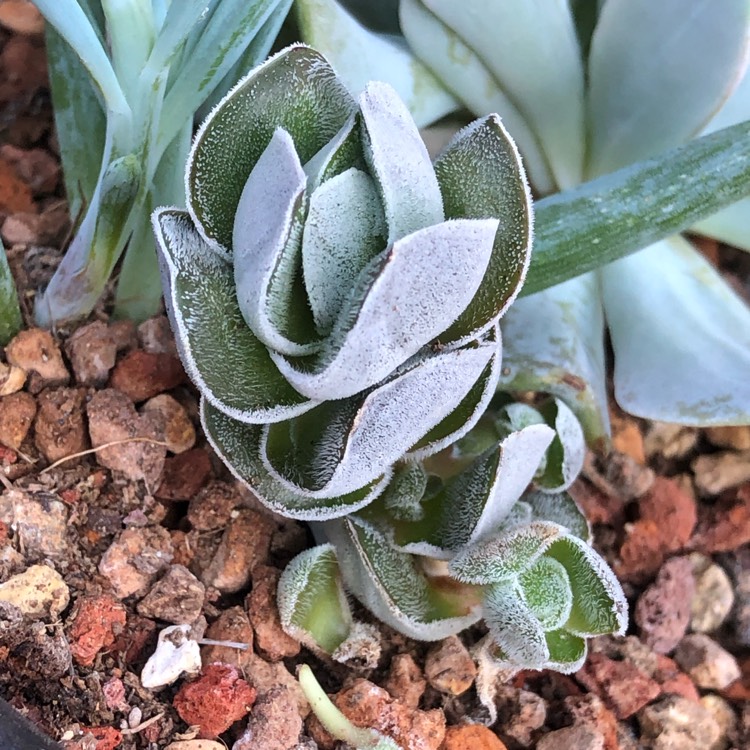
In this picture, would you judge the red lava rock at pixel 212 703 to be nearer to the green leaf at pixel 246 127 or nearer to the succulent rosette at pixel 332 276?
the succulent rosette at pixel 332 276

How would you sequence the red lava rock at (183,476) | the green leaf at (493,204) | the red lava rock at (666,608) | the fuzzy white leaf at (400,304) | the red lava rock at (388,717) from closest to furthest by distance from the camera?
1. the fuzzy white leaf at (400,304)
2. the green leaf at (493,204)
3. the red lava rock at (388,717)
4. the red lava rock at (183,476)
5. the red lava rock at (666,608)

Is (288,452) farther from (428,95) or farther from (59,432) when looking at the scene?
(428,95)

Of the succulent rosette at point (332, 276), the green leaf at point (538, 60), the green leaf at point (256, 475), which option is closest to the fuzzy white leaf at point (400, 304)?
the succulent rosette at point (332, 276)

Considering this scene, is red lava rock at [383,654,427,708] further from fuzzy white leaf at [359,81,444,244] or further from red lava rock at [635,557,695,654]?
fuzzy white leaf at [359,81,444,244]

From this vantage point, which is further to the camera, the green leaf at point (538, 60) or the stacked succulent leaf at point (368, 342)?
the green leaf at point (538, 60)

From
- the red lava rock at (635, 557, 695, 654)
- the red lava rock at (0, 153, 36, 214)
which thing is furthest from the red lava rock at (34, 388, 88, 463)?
the red lava rock at (635, 557, 695, 654)

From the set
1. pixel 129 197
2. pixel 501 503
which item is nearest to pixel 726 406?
pixel 501 503

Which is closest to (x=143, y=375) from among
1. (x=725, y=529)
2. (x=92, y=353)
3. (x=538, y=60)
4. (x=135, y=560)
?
(x=92, y=353)

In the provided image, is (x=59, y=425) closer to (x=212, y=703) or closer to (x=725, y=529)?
(x=212, y=703)
